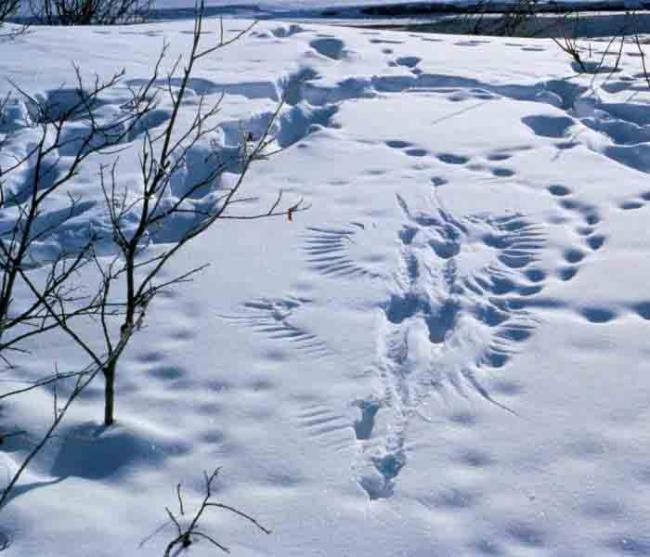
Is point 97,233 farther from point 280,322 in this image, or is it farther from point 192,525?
point 192,525

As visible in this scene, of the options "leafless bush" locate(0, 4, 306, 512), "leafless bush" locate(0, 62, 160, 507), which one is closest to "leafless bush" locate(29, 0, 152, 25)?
"leafless bush" locate(0, 62, 160, 507)

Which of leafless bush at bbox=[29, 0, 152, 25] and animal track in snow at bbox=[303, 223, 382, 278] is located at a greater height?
animal track in snow at bbox=[303, 223, 382, 278]

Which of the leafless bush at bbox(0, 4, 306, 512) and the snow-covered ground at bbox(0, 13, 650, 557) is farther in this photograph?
the leafless bush at bbox(0, 4, 306, 512)

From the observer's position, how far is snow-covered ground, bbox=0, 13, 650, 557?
2311mm

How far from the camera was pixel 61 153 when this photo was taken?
464 cm

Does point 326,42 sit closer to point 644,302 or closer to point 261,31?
point 261,31

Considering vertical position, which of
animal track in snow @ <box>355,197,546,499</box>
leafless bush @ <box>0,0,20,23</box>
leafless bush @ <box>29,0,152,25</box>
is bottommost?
leafless bush @ <box>29,0,152,25</box>

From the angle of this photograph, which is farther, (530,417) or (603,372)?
(603,372)

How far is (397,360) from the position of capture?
9.82 ft

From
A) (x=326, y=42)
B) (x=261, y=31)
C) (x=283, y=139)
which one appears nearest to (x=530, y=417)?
(x=283, y=139)

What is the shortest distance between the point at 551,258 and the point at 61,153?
2.42m

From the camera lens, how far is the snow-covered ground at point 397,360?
2.31 meters

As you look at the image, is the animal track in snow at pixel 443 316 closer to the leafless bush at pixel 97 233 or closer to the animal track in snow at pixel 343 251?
the animal track in snow at pixel 343 251

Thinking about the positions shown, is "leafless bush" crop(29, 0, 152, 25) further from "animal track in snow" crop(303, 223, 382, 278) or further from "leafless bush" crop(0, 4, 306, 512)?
"animal track in snow" crop(303, 223, 382, 278)
